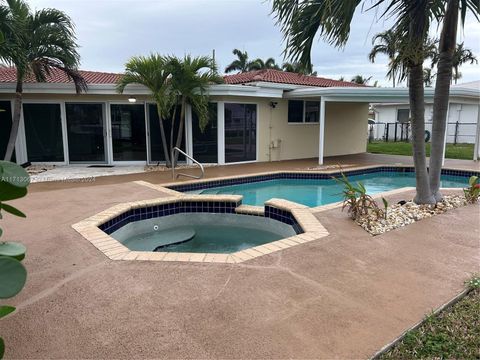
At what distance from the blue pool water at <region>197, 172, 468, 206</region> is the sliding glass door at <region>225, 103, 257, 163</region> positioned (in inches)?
109

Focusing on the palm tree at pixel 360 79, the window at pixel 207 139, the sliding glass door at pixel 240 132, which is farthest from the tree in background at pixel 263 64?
the window at pixel 207 139

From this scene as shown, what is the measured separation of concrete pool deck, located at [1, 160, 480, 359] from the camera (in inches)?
99.3

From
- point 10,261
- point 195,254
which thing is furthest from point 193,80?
point 10,261

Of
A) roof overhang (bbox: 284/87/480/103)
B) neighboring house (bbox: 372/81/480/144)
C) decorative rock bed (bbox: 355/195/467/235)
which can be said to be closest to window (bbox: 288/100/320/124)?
roof overhang (bbox: 284/87/480/103)

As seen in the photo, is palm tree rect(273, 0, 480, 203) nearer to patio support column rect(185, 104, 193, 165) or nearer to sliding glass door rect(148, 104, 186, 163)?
patio support column rect(185, 104, 193, 165)

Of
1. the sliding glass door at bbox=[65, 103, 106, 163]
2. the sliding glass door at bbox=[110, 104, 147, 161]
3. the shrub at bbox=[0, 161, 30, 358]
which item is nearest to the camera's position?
the shrub at bbox=[0, 161, 30, 358]

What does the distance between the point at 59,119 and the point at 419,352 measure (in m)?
12.7

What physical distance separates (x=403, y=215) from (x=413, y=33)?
9.55 ft

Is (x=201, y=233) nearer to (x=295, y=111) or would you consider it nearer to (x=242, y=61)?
(x=295, y=111)

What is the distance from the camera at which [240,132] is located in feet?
44.1

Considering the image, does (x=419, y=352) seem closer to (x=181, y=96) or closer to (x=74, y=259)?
(x=74, y=259)

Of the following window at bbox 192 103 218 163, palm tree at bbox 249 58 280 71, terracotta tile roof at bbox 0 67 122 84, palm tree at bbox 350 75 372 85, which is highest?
palm tree at bbox 249 58 280 71

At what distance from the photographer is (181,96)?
11.6m

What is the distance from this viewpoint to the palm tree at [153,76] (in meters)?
10.7
